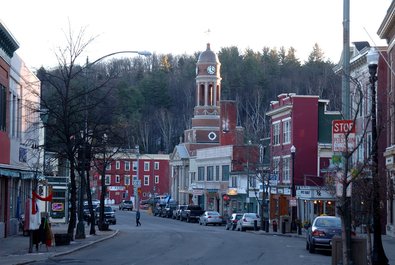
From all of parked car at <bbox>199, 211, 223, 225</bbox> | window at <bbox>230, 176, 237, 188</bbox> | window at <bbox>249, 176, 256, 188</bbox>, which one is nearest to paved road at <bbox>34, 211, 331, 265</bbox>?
parked car at <bbox>199, 211, 223, 225</bbox>

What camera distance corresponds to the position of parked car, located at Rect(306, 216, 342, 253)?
32.2m

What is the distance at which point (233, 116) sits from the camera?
97.1 meters

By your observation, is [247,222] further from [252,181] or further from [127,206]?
[127,206]

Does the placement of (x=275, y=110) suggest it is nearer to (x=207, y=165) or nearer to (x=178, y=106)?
(x=207, y=165)

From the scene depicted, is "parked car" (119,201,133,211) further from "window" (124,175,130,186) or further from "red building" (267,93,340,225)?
"red building" (267,93,340,225)

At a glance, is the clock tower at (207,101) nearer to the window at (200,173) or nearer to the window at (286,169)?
the window at (200,173)

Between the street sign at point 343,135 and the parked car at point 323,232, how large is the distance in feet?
43.6

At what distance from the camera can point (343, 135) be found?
19.1 metres

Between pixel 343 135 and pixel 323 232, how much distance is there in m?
14.0

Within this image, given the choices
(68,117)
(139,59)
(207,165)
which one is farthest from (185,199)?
(68,117)

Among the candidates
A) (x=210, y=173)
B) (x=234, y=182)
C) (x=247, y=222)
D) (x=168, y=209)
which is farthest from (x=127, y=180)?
(x=247, y=222)

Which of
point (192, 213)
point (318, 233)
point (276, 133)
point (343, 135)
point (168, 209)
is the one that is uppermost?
point (276, 133)

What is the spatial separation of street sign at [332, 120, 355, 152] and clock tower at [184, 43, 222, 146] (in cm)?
8043

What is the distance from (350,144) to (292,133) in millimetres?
47675
